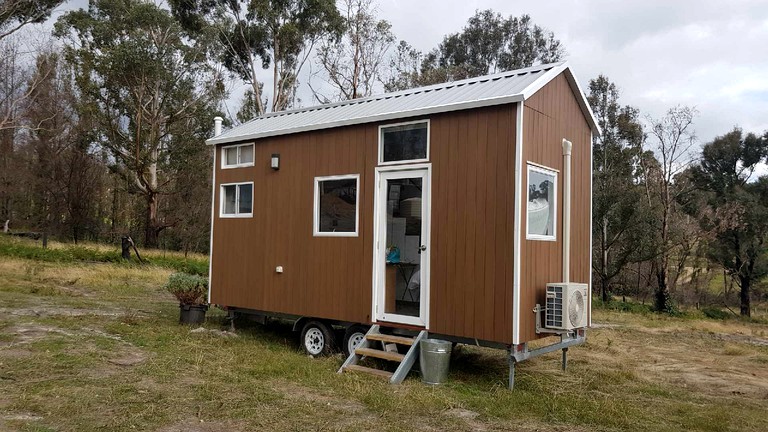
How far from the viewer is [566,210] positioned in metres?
6.78

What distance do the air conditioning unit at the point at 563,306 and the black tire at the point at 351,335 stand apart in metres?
2.19

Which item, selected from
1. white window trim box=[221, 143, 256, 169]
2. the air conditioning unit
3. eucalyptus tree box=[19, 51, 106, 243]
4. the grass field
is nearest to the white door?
the grass field

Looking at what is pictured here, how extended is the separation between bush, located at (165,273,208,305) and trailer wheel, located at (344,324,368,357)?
10.2 feet

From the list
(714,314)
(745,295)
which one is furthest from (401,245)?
(745,295)

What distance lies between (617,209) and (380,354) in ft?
53.4

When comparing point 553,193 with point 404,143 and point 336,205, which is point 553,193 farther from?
point 336,205

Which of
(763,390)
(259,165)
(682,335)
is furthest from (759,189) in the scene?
(259,165)

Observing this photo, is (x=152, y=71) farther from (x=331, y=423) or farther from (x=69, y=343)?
(x=331, y=423)

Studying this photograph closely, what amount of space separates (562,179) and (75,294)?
10726 millimetres

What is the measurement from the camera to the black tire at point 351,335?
7.16m

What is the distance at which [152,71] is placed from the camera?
23.6 metres

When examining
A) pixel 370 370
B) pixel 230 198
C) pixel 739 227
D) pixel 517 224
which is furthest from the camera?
pixel 739 227

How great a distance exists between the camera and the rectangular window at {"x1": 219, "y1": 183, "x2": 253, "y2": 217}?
28.4 ft

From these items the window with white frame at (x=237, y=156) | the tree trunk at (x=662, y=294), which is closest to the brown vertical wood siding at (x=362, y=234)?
the window with white frame at (x=237, y=156)
